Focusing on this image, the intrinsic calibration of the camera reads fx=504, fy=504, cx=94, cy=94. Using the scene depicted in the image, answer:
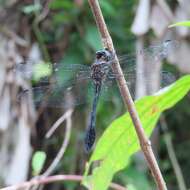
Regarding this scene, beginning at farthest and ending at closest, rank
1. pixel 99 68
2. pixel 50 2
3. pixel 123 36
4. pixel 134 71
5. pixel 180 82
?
pixel 123 36 < pixel 50 2 < pixel 134 71 < pixel 99 68 < pixel 180 82

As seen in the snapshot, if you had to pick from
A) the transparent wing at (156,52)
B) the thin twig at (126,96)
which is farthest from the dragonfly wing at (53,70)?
the thin twig at (126,96)

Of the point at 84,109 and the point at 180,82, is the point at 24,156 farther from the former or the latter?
the point at 180,82

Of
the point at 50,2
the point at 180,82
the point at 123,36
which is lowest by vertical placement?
the point at 180,82

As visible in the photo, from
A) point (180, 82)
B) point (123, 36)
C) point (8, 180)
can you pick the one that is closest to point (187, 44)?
point (123, 36)

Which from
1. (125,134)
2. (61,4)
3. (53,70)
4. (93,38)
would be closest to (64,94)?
(53,70)

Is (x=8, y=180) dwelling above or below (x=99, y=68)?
below

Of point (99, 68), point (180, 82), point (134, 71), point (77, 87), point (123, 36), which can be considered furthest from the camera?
point (123, 36)

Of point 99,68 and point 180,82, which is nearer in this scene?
point 180,82
